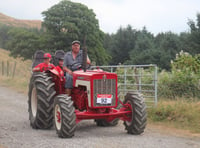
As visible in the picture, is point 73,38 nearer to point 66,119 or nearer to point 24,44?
Result: point 24,44

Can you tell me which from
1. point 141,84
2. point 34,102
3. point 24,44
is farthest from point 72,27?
point 34,102

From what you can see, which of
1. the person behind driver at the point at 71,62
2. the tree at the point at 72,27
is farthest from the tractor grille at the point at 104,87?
the tree at the point at 72,27

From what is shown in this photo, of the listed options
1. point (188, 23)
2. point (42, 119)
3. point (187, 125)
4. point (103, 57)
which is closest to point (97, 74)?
point (42, 119)

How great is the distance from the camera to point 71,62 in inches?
333

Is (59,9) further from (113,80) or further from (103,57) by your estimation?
(113,80)

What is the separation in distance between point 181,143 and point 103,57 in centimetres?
3573

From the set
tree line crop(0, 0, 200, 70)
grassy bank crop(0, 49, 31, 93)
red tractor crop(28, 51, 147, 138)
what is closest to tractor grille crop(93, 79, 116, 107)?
red tractor crop(28, 51, 147, 138)

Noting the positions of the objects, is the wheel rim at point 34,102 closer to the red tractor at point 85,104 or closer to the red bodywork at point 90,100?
the red tractor at point 85,104

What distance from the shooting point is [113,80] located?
775 cm

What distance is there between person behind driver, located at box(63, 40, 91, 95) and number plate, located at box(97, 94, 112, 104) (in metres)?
0.99

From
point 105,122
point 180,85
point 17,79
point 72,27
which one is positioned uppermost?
point 72,27

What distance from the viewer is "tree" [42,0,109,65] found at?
40.7 metres

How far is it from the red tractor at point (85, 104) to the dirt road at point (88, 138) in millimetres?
255

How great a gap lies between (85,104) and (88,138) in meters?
0.93
